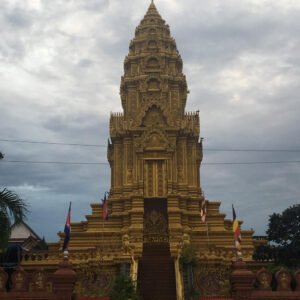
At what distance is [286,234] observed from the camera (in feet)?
103

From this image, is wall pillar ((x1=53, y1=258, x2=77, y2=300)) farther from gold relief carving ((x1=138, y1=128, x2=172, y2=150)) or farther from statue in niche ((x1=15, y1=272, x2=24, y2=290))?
gold relief carving ((x1=138, y1=128, x2=172, y2=150))

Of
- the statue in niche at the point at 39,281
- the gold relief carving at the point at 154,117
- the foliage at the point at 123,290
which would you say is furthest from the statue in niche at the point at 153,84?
the statue in niche at the point at 39,281

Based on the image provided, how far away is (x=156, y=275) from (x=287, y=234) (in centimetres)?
950

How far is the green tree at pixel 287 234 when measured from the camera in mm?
31078

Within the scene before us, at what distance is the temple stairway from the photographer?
29462mm

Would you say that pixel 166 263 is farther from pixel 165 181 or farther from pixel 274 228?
pixel 165 181

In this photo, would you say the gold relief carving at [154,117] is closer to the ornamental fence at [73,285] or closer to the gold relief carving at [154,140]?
the gold relief carving at [154,140]

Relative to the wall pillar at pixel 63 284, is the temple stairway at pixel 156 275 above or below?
above

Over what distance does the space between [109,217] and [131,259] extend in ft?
34.0

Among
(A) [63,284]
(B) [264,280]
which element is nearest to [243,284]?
(B) [264,280]

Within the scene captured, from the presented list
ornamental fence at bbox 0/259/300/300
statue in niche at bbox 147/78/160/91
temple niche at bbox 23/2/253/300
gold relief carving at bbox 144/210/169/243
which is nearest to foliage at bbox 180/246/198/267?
temple niche at bbox 23/2/253/300

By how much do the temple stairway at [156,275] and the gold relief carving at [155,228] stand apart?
2.20 metres

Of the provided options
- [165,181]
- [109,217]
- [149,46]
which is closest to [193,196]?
[165,181]

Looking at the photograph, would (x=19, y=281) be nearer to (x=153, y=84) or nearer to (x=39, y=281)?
(x=39, y=281)
